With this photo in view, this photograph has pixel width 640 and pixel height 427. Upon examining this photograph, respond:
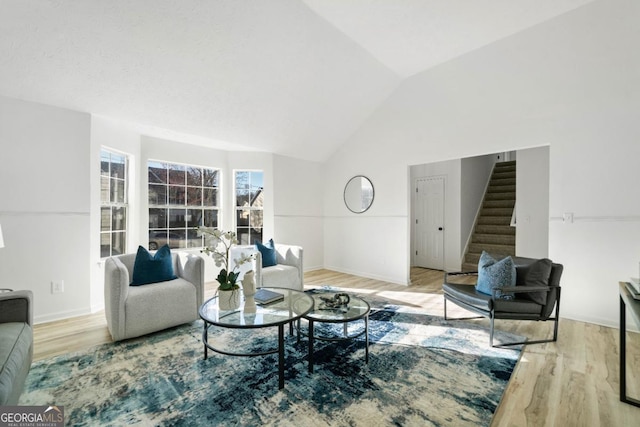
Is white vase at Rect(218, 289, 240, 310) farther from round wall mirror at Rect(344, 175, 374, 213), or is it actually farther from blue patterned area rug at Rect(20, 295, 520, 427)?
→ round wall mirror at Rect(344, 175, 374, 213)

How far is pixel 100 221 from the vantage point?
11.7 feet

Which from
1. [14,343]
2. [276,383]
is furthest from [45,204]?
[276,383]

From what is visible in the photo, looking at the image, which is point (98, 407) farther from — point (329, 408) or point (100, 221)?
point (100, 221)

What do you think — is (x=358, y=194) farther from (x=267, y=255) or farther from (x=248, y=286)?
(x=248, y=286)

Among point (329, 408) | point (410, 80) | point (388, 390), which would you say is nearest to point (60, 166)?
point (329, 408)

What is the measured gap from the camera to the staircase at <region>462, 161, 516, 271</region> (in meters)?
5.66

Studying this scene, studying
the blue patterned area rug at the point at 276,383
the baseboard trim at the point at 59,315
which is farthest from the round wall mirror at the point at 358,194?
the baseboard trim at the point at 59,315

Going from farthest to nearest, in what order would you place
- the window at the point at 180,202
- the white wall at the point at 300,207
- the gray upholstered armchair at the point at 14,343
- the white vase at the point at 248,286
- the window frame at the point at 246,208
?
the white wall at the point at 300,207 → the window frame at the point at 246,208 → the window at the point at 180,202 → the white vase at the point at 248,286 → the gray upholstered armchair at the point at 14,343

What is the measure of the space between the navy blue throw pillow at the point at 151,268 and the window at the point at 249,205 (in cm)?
206

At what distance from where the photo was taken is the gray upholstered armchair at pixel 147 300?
2.55 metres

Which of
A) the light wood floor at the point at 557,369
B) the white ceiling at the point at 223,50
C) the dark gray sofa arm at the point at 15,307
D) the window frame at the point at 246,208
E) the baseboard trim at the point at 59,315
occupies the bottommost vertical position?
the light wood floor at the point at 557,369

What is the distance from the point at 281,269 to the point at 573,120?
3885 millimetres

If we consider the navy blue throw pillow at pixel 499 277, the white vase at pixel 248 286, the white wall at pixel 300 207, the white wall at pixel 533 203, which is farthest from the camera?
the white wall at pixel 300 207

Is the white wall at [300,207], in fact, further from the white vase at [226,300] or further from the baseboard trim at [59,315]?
the white vase at [226,300]
